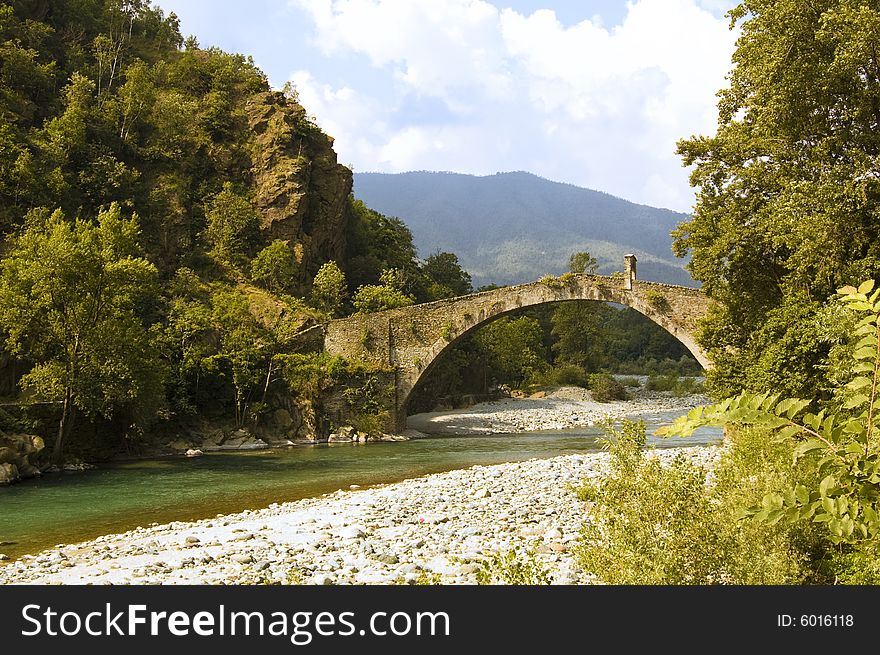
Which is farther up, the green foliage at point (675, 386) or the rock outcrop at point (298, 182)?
the rock outcrop at point (298, 182)

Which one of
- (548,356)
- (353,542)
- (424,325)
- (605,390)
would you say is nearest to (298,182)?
(424,325)

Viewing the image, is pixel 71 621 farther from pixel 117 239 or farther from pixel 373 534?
pixel 117 239

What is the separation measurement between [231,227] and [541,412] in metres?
19.7

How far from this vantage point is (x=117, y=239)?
71.8 ft

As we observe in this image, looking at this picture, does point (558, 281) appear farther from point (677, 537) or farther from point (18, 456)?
point (677, 537)

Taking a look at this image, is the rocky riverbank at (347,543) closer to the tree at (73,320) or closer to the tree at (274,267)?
the tree at (73,320)

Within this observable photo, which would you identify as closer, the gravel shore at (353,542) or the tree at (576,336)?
the gravel shore at (353,542)

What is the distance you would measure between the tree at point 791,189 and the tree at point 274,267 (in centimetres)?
2389

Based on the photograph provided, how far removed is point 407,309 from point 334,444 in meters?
7.10

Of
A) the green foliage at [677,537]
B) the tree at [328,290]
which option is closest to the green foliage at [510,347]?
the tree at [328,290]

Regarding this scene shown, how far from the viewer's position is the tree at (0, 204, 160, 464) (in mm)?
19578

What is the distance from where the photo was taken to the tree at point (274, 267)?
35812 millimetres

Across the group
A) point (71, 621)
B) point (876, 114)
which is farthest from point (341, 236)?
point (71, 621)

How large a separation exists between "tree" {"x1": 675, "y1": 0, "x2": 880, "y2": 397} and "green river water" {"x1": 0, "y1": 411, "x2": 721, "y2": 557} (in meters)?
A: 8.70
